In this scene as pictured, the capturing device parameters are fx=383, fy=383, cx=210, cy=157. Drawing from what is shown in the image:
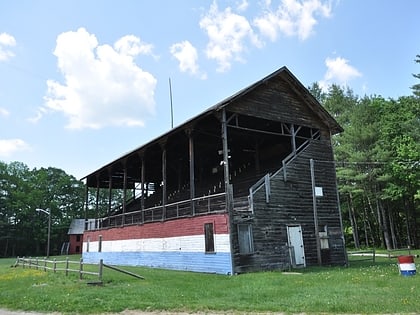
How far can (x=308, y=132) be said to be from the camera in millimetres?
22625

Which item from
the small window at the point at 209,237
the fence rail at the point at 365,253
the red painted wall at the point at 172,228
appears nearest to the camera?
the red painted wall at the point at 172,228

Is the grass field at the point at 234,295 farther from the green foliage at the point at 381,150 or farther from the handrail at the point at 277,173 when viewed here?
the green foliage at the point at 381,150

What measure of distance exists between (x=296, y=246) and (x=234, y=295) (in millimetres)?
8649

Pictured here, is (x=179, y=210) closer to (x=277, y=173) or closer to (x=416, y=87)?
(x=277, y=173)

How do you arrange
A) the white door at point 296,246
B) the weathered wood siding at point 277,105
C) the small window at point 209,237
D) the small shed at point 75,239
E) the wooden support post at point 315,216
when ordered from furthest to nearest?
the small shed at point 75,239 → the weathered wood siding at point 277,105 → the wooden support post at point 315,216 → the white door at point 296,246 → the small window at point 209,237

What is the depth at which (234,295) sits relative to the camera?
32.7 feet

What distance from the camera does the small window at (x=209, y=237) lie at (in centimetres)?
1667

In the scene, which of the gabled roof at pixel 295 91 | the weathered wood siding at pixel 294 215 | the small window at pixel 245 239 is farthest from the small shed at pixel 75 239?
the small window at pixel 245 239

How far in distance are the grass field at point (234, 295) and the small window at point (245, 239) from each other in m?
2.27

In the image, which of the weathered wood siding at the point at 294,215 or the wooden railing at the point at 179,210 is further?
the wooden railing at the point at 179,210

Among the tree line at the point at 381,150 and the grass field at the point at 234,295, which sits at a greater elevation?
the tree line at the point at 381,150

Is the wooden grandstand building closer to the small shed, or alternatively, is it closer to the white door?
the white door

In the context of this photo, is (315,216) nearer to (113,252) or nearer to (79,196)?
(113,252)

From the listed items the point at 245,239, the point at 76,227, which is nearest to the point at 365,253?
the point at 245,239
